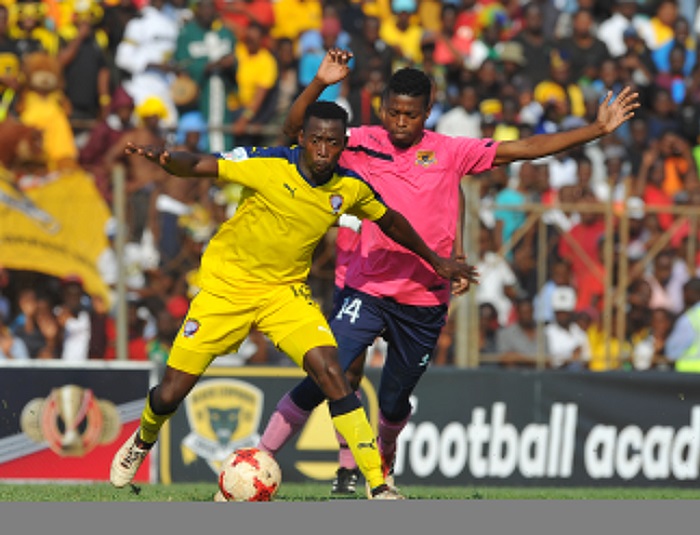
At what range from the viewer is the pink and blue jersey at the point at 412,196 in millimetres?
9883

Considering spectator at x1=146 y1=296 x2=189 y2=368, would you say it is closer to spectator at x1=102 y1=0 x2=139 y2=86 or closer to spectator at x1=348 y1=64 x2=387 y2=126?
spectator at x1=348 y1=64 x2=387 y2=126

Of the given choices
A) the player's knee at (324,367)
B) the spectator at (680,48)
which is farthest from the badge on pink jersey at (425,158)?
the spectator at (680,48)

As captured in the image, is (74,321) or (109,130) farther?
(109,130)

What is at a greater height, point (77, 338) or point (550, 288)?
point (550, 288)

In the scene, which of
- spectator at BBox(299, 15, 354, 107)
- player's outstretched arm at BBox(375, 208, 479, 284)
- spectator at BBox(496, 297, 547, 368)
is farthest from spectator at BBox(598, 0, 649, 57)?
player's outstretched arm at BBox(375, 208, 479, 284)

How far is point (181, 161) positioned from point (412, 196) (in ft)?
6.10

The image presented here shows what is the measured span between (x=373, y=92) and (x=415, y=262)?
776 cm

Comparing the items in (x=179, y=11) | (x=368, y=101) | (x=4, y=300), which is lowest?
(x=4, y=300)

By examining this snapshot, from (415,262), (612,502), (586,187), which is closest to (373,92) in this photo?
(586,187)

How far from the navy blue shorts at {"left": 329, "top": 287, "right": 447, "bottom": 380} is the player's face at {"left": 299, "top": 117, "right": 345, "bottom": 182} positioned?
4.38 feet

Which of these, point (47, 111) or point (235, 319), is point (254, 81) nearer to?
point (47, 111)

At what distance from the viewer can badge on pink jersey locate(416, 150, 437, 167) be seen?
9914 mm

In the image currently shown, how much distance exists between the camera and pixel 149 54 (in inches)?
721

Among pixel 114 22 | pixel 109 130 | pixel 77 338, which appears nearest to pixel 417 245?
pixel 77 338
